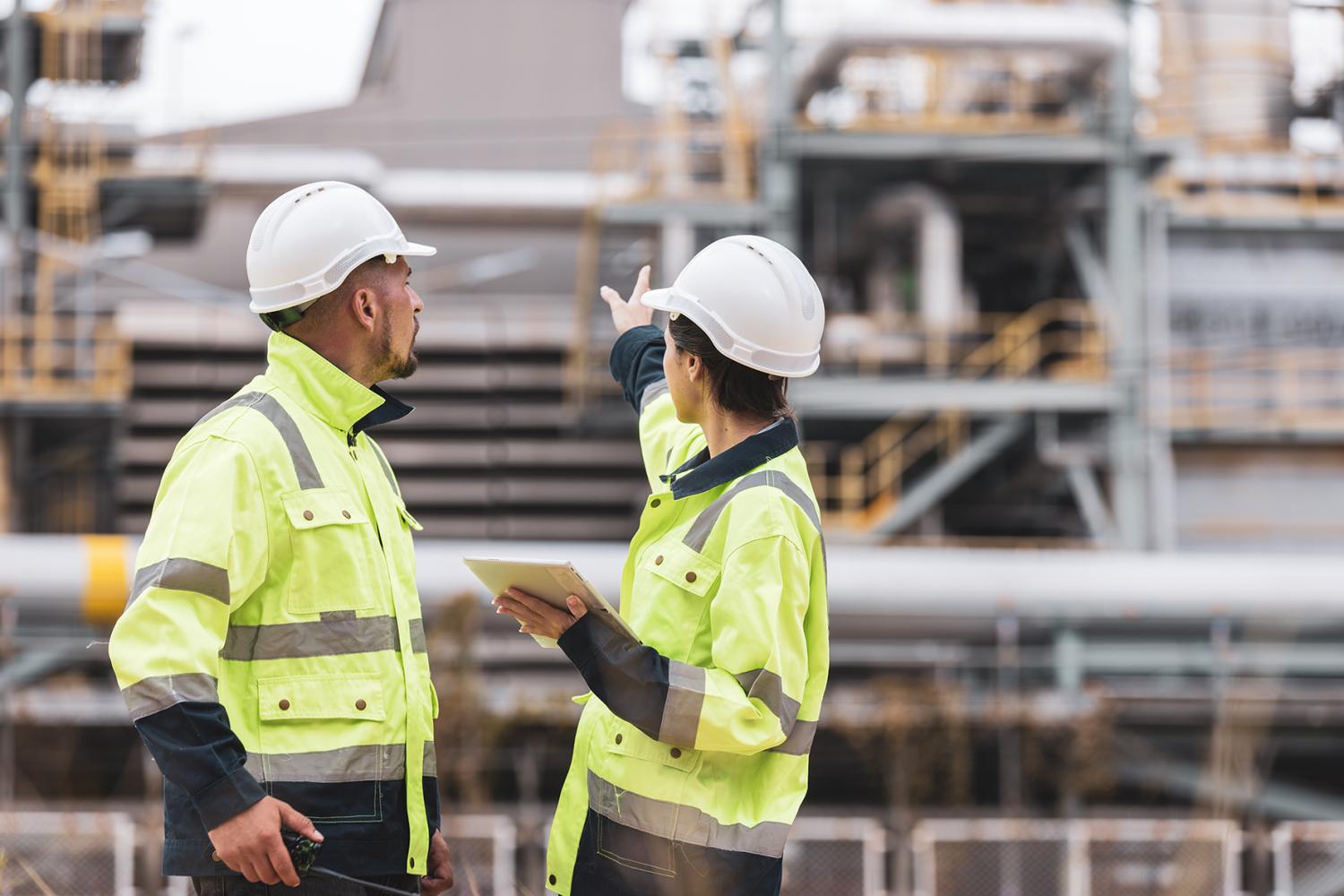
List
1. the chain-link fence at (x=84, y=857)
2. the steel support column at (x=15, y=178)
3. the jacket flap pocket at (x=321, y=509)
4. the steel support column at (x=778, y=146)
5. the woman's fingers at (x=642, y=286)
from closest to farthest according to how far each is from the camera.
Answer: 1. the jacket flap pocket at (x=321, y=509)
2. the woman's fingers at (x=642, y=286)
3. the chain-link fence at (x=84, y=857)
4. the steel support column at (x=778, y=146)
5. the steel support column at (x=15, y=178)

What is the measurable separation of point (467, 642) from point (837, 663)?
4.13 m

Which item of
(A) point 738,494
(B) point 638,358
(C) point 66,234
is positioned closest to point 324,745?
(A) point 738,494

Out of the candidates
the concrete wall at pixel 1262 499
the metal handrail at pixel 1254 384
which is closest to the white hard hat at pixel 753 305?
the metal handrail at pixel 1254 384

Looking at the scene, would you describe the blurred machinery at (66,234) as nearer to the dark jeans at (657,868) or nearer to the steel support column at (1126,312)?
the steel support column at (1126,312)

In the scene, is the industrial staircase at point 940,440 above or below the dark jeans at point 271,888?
below

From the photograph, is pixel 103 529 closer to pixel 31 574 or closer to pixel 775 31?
pixel 31 574

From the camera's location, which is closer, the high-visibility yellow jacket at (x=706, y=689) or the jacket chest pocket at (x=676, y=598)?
the high-visibility yellow jacket at (x=706, y=689)

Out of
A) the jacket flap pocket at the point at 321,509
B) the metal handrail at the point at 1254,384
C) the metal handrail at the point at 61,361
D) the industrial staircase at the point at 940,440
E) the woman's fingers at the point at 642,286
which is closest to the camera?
the jacket flap pocket at the point at 321,509

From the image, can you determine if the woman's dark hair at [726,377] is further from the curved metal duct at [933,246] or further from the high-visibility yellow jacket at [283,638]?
the curved metal duct at [933,246]

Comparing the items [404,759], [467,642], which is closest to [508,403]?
[467,642]

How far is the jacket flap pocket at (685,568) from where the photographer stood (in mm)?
2533

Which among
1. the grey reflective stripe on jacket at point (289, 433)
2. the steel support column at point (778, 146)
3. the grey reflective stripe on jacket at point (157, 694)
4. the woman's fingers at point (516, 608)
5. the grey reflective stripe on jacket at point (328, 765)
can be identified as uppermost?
the steel support column at point (778, 146)

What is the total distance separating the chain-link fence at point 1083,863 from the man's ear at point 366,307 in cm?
657

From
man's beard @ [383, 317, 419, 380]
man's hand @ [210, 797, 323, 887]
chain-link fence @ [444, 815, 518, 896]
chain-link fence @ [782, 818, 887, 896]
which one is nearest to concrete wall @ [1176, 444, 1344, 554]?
chain-link fence @ [782, 818, 887, 896]
